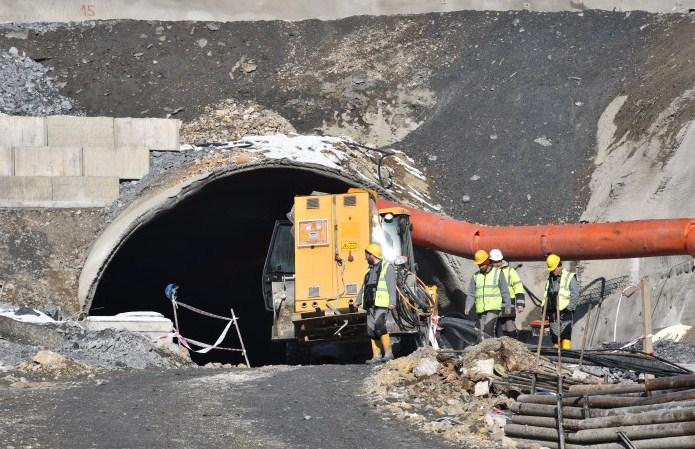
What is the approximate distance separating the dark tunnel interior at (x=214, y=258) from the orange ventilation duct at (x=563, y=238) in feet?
8.02

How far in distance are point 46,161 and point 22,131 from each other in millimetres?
828

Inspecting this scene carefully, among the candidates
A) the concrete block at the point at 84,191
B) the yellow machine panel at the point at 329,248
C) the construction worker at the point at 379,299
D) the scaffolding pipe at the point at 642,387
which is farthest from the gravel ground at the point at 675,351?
the concrete block at the point at 84,191

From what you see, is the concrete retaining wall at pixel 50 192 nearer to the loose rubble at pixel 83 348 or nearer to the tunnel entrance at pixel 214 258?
the tunnel entrance at pixel 214 258

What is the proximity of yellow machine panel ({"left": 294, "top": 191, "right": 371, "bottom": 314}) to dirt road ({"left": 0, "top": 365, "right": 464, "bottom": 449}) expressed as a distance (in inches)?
182

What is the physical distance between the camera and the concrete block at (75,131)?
76.0ft

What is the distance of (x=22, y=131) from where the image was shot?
23.2 metres

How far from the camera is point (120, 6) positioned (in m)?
29.9

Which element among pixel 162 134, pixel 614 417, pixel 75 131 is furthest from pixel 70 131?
pixel 614 417

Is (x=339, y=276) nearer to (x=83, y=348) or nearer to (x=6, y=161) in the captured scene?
(x=83, y=348)

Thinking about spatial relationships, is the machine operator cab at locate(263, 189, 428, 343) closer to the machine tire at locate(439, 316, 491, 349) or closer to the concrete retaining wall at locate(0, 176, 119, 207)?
the machine tire at locate(439, 316, 491, 349)

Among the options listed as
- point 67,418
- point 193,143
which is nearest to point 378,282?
point 67,418

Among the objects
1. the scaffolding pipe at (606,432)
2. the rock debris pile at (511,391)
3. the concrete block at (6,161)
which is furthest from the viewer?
the concrete block at (6,161)

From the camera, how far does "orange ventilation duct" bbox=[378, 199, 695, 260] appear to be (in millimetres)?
16891

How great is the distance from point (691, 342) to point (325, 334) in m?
5.16
